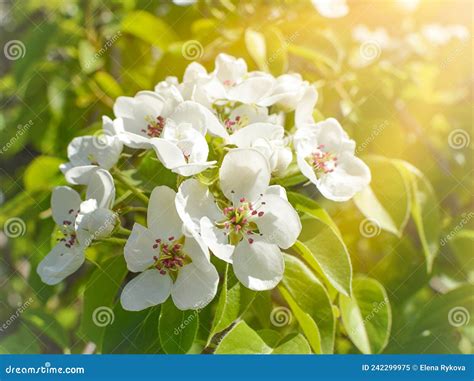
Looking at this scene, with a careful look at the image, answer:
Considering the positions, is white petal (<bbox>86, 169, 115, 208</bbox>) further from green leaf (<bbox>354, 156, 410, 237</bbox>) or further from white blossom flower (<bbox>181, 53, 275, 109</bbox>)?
green leaf (<bbox>354, 156, 410, 237</bbox>)

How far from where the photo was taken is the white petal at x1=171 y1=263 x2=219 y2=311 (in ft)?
3.68

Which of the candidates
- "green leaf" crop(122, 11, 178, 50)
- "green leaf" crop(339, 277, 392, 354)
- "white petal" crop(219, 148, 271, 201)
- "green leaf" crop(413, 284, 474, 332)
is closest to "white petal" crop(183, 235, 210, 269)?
"white petal" crop(219, 148, 271, 201)

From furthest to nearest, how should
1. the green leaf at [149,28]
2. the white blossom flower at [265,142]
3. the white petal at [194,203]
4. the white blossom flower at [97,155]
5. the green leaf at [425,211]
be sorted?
the green leaf at [149,28], the green leaf at [425,211], the white blossom flower at [97,155], the white blossom flower at [265,142], the white petal at [194,203]

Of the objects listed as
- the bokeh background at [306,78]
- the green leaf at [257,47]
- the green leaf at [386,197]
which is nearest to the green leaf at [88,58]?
the bokeh background at [306,78]

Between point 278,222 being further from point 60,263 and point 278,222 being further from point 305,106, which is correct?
point 60,263

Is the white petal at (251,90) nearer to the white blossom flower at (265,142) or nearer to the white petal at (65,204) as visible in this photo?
the white blossom flower at (265,142)

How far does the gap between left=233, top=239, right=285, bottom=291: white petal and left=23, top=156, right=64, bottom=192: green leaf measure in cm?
73

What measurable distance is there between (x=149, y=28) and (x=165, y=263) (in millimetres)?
885

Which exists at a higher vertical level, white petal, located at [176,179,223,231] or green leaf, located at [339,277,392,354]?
white petal, located at [176,179,223,231]

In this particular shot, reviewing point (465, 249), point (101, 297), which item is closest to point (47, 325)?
point (101, 297)

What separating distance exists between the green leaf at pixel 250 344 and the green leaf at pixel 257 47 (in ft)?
2.29

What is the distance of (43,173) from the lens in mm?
1729

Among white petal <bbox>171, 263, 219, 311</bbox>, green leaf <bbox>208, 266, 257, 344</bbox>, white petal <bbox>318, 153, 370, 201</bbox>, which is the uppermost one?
white petal <bbox>171, 263, 219, 311</bbox>

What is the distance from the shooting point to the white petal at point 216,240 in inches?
42.9
